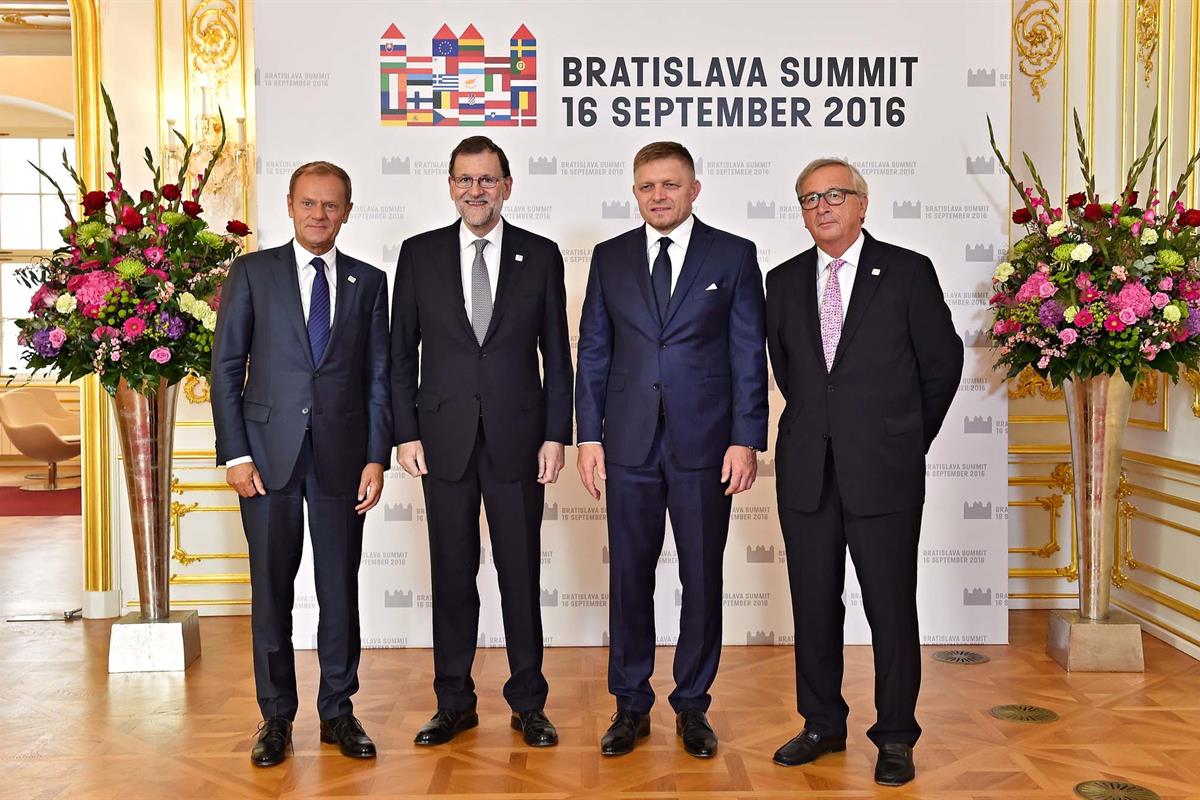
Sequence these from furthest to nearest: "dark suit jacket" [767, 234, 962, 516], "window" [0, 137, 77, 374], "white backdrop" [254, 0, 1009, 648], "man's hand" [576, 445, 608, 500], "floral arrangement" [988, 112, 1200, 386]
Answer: "window" [0, 137, 77, 374]
"white backdrop" [254, 0, 1009, 648]
"floral arrangement" [988, 112, 1200, 386]
"man's hand" [576, 445, 608, 500]
"dark suit jacket" [767, 234, 962, 516]

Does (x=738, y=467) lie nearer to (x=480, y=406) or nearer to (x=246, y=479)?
(x=480, y=406)

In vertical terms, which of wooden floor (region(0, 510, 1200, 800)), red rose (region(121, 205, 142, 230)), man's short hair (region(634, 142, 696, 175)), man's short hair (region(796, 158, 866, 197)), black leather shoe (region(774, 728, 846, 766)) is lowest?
wooden floor (region(0, 510, 1200, 800))

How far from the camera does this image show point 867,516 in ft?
10.3

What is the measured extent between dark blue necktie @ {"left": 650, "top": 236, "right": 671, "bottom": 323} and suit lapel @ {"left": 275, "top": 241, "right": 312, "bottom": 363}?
A: 1070 millimetres

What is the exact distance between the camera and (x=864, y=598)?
3.24 meters

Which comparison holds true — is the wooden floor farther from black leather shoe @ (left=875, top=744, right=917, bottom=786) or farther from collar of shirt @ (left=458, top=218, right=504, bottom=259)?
collar of shirt @ (left=458, top=218, right=504, bottom=259)

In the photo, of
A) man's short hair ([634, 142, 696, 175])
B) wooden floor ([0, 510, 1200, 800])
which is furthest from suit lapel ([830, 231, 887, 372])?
wooden floor ([0, 510, 1200, 800])

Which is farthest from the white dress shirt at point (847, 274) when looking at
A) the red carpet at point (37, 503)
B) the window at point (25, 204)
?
the window at point (25, 204)

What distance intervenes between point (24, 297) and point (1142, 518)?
11.5 m

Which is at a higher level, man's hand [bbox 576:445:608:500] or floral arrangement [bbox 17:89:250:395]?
floral arrangement [bbox 17:89:250:395]

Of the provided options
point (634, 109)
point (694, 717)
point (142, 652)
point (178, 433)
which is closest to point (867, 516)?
point (694, 717)

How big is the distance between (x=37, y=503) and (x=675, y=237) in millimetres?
8634

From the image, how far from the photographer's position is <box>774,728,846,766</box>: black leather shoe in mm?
3295

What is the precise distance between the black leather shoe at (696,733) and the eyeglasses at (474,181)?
1.75 meters
